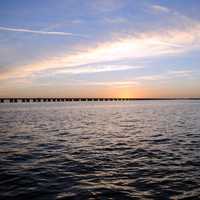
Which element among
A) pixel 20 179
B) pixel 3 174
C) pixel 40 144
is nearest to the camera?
pixel 20 179

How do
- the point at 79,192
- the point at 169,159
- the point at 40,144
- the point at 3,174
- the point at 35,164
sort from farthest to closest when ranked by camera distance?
the point at 40,144
the point at 169,159
the point at 35,164
the point at 3,174
the point at 79,192

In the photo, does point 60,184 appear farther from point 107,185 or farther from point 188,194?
point 188,194

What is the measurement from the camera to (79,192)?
31.4 feet

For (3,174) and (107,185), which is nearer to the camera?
(107,185)

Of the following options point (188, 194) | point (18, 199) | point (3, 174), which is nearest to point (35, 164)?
point (3, 174)

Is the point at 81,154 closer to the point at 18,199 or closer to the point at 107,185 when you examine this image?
the point at 107,185

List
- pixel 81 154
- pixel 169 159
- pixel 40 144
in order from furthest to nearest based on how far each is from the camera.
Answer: pixel 40 144
pixel 81 154
pixel 169 159

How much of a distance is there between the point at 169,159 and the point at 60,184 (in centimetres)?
676

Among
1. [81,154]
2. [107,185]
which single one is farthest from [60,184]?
[81,154]

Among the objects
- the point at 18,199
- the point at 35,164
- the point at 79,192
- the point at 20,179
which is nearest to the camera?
the point at 18,199

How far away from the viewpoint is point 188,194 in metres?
9.34

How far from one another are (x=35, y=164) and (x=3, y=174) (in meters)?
2.18

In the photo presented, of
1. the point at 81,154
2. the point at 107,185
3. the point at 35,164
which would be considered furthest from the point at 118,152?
the point at 107,185

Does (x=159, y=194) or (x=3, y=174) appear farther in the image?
(x=3, y=174)
